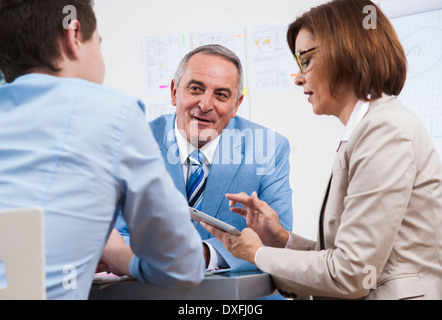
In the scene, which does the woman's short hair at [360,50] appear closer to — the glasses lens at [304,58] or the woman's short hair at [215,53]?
the glasses lens at [304,58]

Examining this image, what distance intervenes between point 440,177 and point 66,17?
3.15 feet

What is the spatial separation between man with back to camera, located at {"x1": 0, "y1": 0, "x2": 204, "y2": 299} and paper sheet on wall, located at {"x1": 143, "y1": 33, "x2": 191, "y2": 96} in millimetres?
2369

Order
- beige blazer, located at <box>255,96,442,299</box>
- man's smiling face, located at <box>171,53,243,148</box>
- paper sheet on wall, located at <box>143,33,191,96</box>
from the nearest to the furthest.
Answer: beige blazer, located at <box>255,96,442,299</box> < man's smiling face, located at <box>171,53,243,148</box> < paper sheet on wall, located at <box>143,33,191,96</box>

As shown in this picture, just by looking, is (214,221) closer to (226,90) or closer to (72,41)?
(72,41)

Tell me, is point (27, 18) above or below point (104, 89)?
above

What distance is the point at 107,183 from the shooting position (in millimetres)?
893

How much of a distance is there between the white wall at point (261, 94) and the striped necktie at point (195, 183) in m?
1.24

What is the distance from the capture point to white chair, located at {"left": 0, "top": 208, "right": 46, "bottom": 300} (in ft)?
2.45

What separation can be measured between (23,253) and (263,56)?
8.75ft

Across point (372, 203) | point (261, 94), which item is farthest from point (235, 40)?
point (372, 203)

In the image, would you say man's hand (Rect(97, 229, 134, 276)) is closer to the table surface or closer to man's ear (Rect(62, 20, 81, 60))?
the table surface

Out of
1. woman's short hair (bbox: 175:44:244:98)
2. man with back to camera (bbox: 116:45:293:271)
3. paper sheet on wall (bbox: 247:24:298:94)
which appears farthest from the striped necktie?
paper sheet on wall (bbox: 247:24:298:94)
